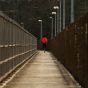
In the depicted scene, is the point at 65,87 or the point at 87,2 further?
the point at 87,2

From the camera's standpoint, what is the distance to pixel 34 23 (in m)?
156

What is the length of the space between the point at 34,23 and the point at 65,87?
138489 mm

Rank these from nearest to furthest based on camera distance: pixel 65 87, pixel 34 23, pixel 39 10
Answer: pixel 65 87, pixel 34 23, pixel 39 10

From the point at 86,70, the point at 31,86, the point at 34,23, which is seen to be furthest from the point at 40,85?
the point at 34,23

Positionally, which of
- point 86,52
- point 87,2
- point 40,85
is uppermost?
point 87,2

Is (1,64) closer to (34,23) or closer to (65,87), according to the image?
(65,87)

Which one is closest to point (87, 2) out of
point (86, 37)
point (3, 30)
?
point (3, 30)

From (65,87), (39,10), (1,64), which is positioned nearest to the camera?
(65,87)

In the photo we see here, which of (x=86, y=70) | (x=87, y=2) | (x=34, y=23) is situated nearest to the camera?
(x=86, y=70)

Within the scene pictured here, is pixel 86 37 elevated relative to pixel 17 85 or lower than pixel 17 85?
elevated

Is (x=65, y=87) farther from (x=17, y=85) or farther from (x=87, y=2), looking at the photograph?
(x=87, y=2)

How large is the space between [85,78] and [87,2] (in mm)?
18046

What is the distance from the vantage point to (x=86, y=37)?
16.7m

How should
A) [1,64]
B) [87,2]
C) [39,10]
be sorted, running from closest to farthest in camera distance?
[1,64], [87,2], [39,10]
